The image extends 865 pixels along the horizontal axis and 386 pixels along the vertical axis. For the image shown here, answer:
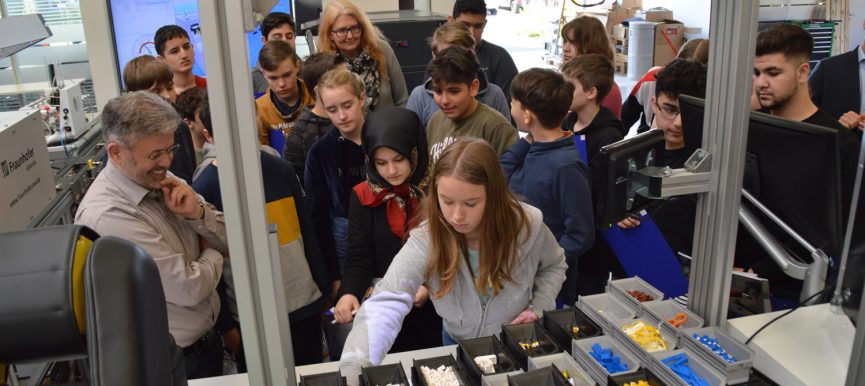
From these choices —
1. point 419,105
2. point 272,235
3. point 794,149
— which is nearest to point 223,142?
point 272,235

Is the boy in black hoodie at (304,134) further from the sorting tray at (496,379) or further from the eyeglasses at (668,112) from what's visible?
the sorting tray at (496,379)

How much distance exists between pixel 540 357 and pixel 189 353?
3.49 feet

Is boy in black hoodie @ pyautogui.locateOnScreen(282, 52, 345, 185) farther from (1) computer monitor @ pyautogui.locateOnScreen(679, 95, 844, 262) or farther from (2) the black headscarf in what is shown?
(1) computer monitor @ pyautogui.locateOnScreen(679, 95, 844, 262)

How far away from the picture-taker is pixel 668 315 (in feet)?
4.84

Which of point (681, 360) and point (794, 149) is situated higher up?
point (794, 149)

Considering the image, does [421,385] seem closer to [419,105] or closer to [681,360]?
[681,360]

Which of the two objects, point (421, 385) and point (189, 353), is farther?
point (189, 353)

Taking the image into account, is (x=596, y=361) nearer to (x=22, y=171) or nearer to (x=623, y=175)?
(x=623, y=175)

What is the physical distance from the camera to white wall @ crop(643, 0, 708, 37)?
8.37 meters

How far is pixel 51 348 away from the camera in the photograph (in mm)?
965

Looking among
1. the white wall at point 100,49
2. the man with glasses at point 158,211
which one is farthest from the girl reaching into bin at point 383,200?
the white wall at point 100,49

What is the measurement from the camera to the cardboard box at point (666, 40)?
8070 millimetres

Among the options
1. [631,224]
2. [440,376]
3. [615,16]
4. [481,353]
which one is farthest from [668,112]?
[615,16]

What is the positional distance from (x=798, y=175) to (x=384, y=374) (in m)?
0.92
